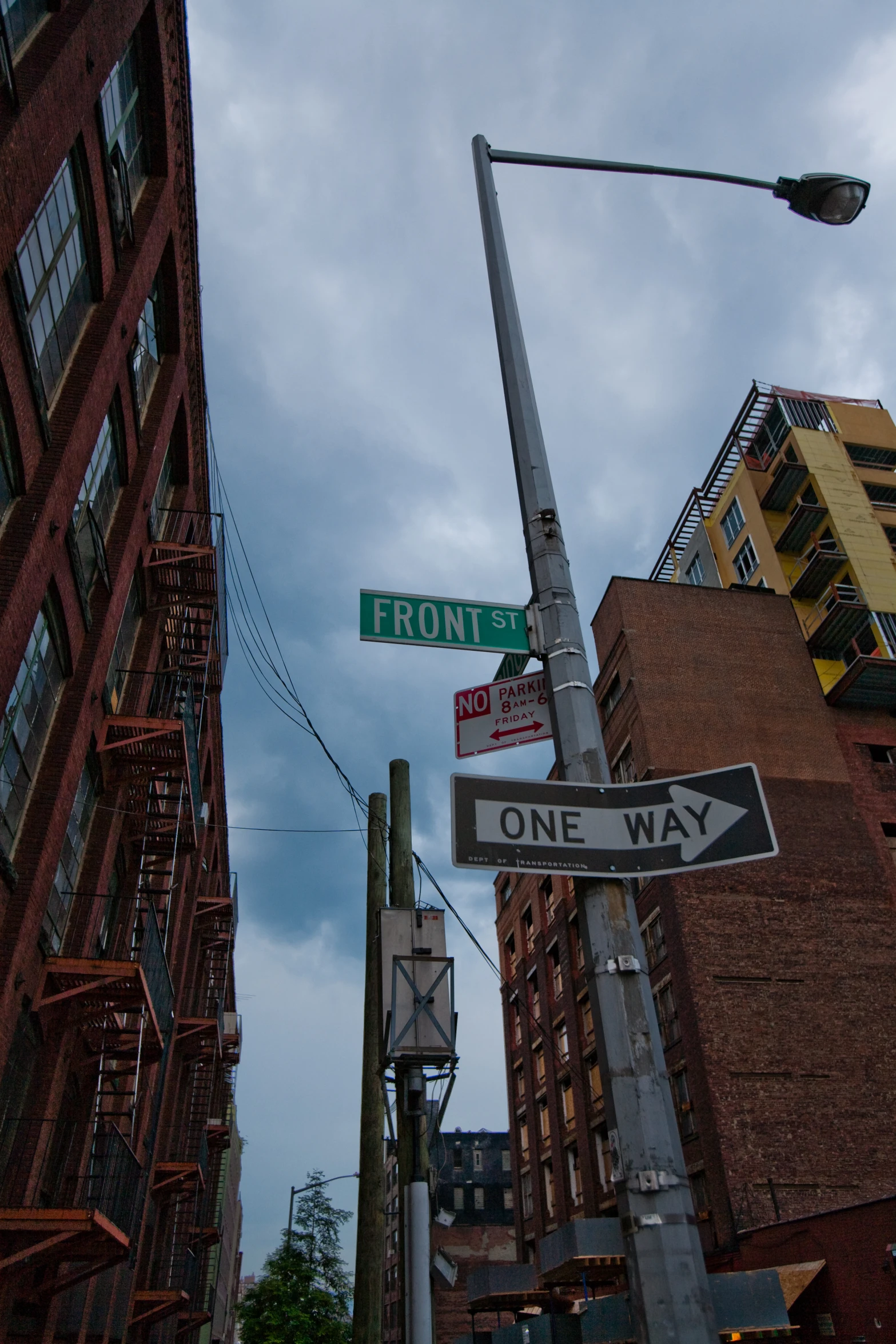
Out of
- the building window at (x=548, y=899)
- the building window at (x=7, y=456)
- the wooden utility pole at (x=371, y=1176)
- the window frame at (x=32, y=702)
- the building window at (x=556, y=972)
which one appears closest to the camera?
the wooden utility pole at (x=371, y=1176)

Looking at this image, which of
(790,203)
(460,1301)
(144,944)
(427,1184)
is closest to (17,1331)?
(144,944)

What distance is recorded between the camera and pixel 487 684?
17.3 ft

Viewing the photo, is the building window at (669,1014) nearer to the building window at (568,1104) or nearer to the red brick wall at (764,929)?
the red brick wall at (764,929)

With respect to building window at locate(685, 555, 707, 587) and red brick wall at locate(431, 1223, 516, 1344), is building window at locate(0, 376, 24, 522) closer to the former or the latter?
building window at locate(685, 555, 707, 587)

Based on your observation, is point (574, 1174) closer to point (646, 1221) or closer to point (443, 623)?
point (443, 623)

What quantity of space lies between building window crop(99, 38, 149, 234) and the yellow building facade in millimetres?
31204

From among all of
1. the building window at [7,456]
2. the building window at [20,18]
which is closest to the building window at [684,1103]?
the building window at [7,456]

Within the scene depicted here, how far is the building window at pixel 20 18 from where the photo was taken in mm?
11211

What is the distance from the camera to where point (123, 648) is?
1792cm

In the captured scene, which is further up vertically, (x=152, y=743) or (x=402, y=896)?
(x=152, y=743)

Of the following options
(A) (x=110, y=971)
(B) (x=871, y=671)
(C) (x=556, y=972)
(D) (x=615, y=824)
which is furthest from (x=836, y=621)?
(D) (x=615, y=824)

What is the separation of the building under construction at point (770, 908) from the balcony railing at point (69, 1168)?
9538 millimetres

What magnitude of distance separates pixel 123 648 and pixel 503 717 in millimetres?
14459

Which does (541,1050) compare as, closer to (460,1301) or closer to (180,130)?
(460,1301)
